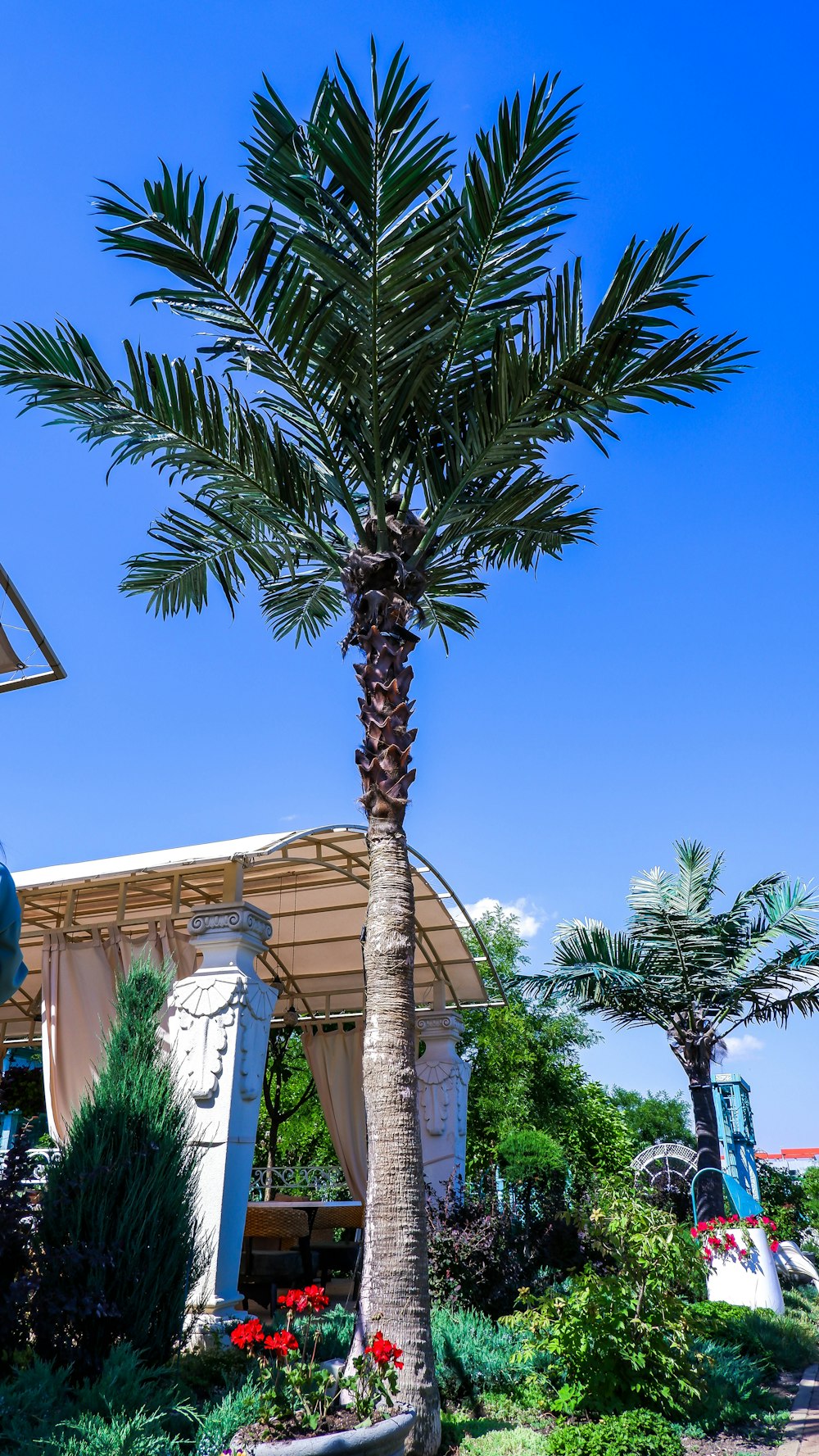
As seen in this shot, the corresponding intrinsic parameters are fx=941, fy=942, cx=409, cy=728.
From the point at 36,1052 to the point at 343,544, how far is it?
42.1ft

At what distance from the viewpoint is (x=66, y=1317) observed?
461 cm

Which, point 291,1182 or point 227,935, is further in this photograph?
point 291,1182

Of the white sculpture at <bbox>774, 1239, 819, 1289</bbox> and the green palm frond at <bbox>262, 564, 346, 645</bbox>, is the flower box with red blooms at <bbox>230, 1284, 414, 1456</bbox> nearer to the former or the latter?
the green palm frond at <bbox>262, 564, 346, 645</bbox>

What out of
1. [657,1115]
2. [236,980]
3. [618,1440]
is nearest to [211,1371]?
[618,1440]

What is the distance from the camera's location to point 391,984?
5.52m

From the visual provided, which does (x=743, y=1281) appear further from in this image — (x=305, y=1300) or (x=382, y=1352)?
(x=305, y=1300)

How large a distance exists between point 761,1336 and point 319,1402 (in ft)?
19.7

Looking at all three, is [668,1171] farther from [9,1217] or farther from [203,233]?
[203,233]

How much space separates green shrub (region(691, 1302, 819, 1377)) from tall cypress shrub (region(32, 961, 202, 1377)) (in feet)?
13.4

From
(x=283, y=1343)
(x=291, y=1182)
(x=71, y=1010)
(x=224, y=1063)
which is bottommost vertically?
(x=283, y=1343)

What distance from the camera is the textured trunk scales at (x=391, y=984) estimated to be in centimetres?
491

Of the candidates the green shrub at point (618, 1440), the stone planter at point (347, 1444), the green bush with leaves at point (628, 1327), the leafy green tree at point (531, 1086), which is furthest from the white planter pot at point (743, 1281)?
the leafy green tree at point (531, 1086)

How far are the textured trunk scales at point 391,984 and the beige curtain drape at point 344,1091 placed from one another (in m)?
6.60

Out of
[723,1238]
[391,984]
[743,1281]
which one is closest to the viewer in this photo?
[391,984]
